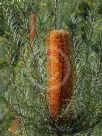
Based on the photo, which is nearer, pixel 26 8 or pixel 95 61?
pixel 26 8

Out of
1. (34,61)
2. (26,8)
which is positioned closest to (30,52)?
(34,61)

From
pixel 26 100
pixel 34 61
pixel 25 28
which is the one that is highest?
pixel 25 28

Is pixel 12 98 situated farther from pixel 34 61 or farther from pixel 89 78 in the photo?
pixel 89 78

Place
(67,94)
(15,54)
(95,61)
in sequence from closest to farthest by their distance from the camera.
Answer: (67,94), (15,54), (95,61)

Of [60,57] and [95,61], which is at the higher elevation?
[60,57]

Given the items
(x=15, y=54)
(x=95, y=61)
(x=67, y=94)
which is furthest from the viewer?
(x=95, y=61)

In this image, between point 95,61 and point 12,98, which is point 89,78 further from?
point 12,98

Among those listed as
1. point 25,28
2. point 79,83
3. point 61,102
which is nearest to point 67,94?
point 61,102
